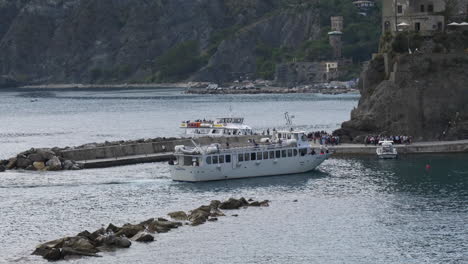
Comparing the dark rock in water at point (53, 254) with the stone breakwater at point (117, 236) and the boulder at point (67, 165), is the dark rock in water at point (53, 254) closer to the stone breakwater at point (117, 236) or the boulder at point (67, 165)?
the stone breakwater at point (117, 236)

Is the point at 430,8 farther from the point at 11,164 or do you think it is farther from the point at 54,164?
the point at 11,164

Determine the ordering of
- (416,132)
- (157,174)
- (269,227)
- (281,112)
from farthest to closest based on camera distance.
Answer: (281,112), (416,132), (157,174), (269,227)

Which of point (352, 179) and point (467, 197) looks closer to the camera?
point (467, 197)

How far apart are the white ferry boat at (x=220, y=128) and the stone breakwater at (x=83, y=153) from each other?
23.6ft

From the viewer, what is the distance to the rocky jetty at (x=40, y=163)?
→ 93.2 m

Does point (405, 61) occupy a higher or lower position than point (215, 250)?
higher

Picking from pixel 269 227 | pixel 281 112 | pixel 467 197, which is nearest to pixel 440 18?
pixel 467 197

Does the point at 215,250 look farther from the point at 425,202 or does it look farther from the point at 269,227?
the point at 425,202

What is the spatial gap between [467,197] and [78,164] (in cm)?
3791

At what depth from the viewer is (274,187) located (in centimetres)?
8250

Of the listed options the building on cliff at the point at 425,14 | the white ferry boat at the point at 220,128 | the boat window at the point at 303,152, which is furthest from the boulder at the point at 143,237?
the building on cliff at the point at 425,14

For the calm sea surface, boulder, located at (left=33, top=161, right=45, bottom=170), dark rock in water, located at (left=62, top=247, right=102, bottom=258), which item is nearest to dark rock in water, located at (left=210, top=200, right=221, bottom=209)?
the calm sea surface

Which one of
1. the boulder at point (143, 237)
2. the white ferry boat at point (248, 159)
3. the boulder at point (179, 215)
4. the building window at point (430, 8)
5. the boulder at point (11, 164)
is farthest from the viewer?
the building window at point (430, 8)

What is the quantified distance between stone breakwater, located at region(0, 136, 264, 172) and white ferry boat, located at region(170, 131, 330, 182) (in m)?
2.80
